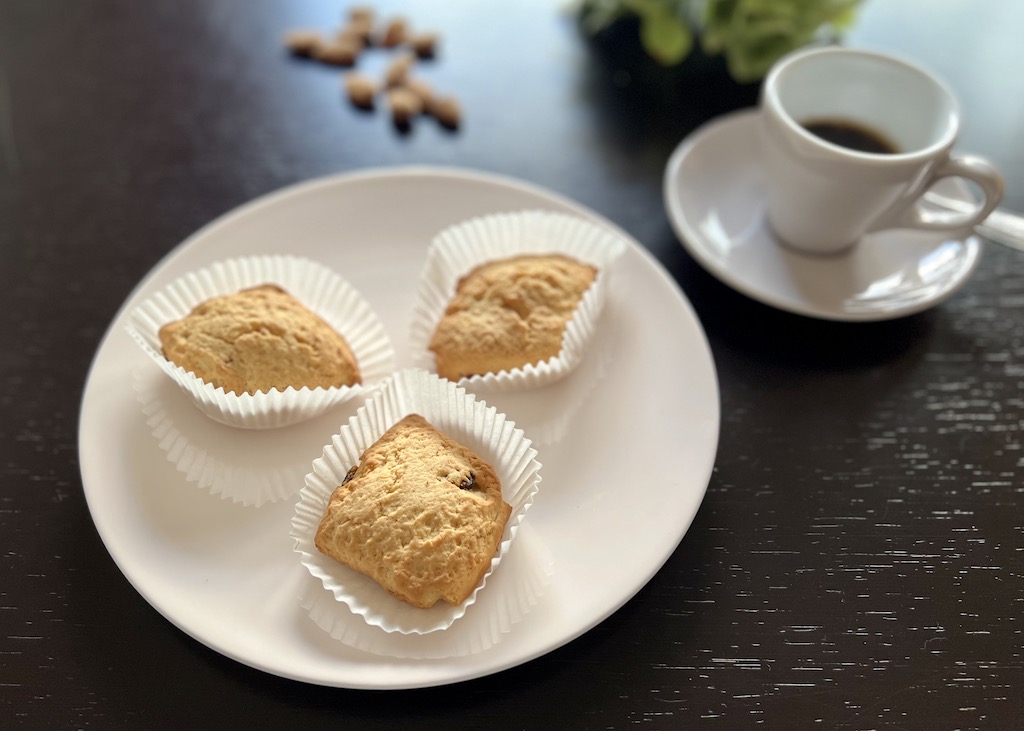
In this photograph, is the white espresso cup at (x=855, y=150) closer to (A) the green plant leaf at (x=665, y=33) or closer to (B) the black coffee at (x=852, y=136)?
(B) the black coffee at (x=852, y=136)

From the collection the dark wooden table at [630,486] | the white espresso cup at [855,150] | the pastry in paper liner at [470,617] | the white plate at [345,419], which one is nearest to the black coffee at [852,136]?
the white espresso cup at [855,150]

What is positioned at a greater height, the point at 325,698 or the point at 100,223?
the point at 100,223

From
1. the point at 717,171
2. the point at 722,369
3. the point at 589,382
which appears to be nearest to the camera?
the point at 589,382

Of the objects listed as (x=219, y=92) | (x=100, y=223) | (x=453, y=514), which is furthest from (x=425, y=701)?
(x=219, y=92)

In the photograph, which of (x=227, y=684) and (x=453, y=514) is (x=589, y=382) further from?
(x=227, y=684)

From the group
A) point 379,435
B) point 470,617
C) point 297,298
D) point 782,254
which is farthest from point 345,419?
point 782,254

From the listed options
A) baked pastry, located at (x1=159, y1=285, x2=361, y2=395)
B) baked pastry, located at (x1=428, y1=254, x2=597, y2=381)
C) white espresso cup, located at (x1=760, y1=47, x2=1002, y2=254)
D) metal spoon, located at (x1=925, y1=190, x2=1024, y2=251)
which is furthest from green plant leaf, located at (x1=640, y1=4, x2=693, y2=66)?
baked pastry, located at (x1=159, y1=285, x2=361, y2=395)

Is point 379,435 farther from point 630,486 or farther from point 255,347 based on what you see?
point 630,486
